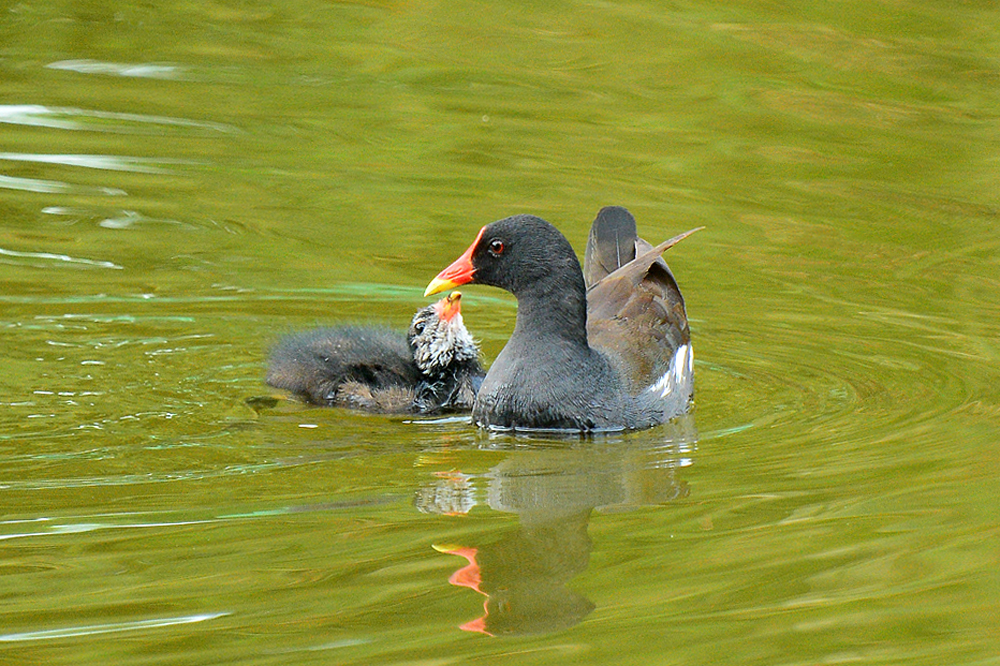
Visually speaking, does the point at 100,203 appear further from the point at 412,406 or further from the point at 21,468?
the point at 21,468

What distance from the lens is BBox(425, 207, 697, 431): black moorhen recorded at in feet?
20.5

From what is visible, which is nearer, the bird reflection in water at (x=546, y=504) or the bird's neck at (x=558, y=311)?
the bird reflection in water at (x=546, y=504)

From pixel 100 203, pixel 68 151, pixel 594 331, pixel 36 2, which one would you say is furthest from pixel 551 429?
pixel 36 2

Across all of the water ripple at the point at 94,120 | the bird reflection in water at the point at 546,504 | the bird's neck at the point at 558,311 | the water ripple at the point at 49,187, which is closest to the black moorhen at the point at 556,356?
the bird's neck at the point at 558,311

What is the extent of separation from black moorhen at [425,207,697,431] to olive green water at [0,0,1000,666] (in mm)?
207

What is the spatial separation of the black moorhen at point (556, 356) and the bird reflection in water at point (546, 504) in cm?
18

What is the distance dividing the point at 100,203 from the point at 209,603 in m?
5.14

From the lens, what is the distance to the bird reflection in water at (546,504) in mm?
4172

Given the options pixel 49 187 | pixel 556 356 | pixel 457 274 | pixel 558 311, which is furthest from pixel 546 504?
pixel 49 187

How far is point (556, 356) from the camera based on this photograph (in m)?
6.32

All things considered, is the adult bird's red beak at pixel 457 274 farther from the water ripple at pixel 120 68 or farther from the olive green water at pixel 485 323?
the water ripple at pixel 120 68

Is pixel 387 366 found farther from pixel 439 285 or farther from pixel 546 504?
pixel 546 504

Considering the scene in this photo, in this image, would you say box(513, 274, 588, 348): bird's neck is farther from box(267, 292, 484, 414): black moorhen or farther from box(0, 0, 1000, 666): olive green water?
box(0, 0, 1000, 666): olive green water

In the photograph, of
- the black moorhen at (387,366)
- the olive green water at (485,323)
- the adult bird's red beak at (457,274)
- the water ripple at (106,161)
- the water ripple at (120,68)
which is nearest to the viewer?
the olive green water at (485,323)
